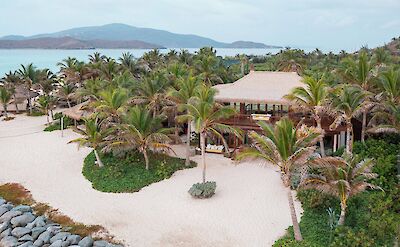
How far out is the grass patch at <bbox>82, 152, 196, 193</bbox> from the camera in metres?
21.3

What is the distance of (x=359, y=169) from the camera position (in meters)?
14.8

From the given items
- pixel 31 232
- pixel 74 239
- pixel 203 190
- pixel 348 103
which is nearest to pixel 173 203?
pixel 203 190

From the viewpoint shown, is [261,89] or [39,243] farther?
[261,89]

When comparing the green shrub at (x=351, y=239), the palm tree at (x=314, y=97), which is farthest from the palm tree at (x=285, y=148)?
the palm tree at (x=314, y=97)

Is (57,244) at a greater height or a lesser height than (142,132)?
lesser

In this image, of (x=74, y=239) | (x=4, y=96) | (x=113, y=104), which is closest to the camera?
(x=74, y=239)

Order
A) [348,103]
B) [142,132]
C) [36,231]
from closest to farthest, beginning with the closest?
[36,231], [348,103], [142,132]

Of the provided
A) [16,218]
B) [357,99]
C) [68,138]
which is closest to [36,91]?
[68,138]

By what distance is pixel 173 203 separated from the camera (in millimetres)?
19266

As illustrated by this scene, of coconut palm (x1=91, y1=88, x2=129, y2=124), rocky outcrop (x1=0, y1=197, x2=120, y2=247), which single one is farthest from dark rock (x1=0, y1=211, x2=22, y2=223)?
coconut palm (x1=91, y1=88, x2=129, y2=124)

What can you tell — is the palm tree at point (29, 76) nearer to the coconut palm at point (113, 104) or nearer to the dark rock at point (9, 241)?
the coconut palm at point (113, 104)

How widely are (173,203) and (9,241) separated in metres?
7.32

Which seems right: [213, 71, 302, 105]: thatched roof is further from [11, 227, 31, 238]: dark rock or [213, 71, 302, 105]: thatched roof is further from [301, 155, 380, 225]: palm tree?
[11, 227, 31, 238]: dark rock

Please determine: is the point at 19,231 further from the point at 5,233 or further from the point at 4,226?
the point at 4,226
